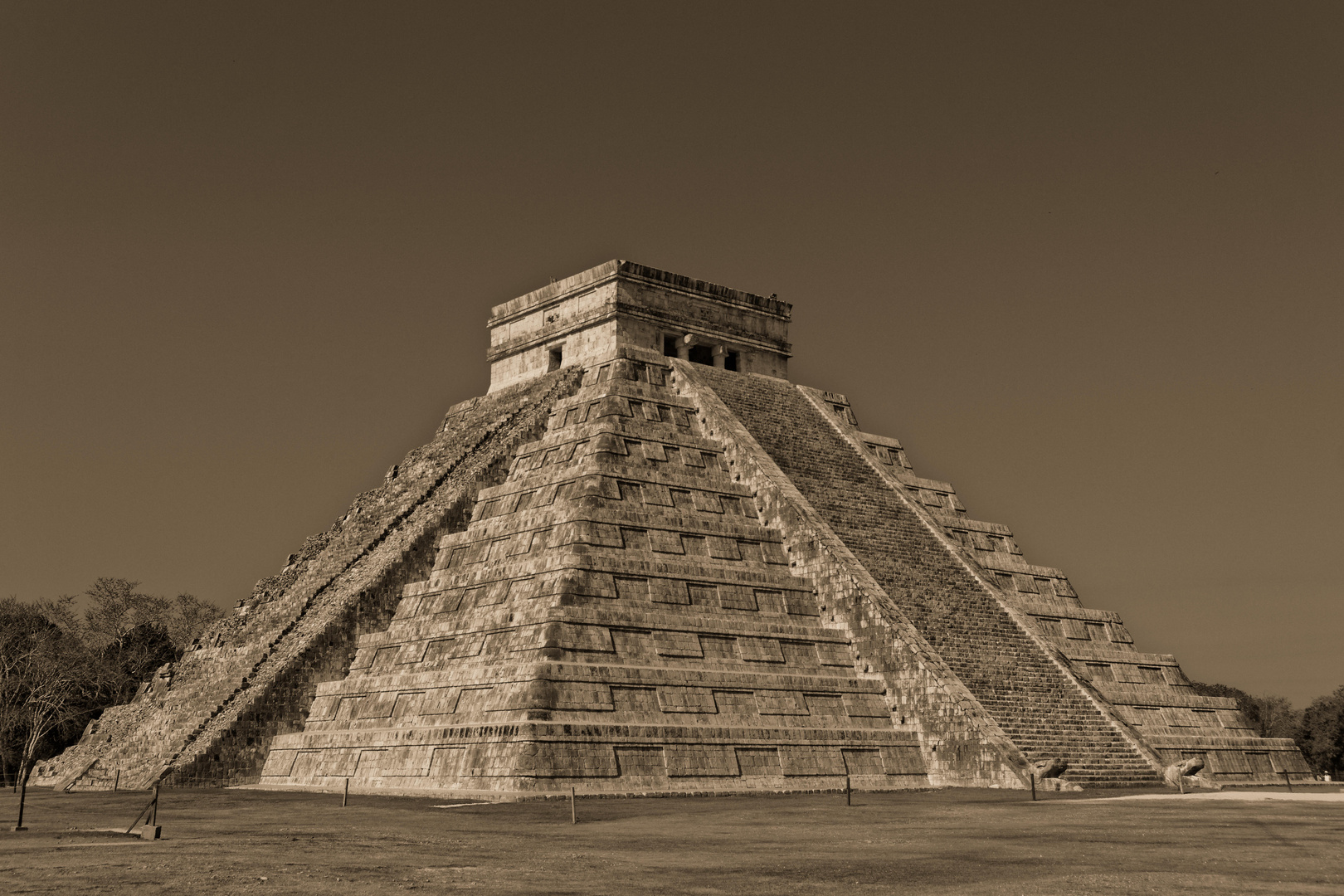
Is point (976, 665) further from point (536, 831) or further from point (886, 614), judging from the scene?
point (536, 831)

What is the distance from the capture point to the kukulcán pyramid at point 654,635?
2311 cm

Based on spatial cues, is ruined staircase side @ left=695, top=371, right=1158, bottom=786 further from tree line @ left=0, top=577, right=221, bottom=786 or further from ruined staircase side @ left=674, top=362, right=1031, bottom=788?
tree line @ left=0, top=577, right=221, bottom=786

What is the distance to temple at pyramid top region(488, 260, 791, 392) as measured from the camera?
111 ft

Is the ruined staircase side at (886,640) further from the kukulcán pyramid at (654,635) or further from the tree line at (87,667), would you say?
the tree line at (87,667)

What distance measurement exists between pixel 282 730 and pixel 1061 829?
1631 centimetres

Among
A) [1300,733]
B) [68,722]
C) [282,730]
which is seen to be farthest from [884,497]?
[1300,733]

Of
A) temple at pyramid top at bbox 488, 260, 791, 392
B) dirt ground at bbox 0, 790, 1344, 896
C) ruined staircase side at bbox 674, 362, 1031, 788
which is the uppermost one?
temple at pyramid top at bbox 488, 260, 791, 392

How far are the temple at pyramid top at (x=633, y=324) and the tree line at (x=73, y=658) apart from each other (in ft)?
52.8

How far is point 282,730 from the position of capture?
26312 mm

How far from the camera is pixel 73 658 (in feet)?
149

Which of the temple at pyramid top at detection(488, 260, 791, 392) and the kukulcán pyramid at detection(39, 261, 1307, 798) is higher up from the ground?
the temple at pyramid top at detection(488, 260, 791, 392)

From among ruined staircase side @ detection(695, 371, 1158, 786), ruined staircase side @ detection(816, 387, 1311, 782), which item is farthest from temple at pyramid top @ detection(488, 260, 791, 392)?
ruined staircase side @ detection(816, 387, 1311, 782)

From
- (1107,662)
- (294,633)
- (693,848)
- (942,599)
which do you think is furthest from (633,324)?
(693,848)

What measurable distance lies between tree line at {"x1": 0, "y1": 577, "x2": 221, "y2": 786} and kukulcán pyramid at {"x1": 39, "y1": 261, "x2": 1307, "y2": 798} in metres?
11.9
